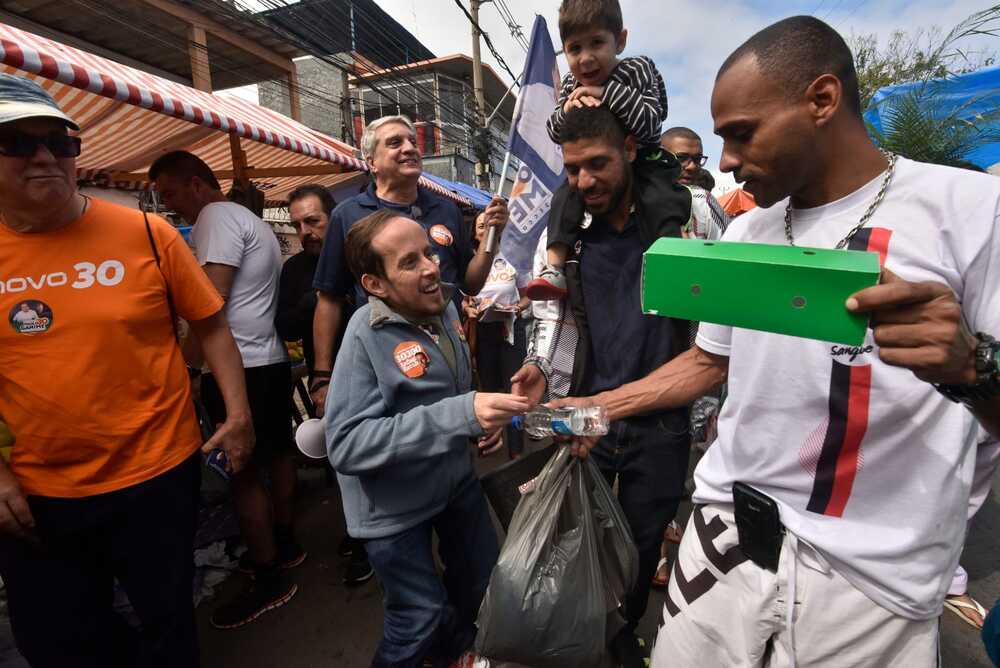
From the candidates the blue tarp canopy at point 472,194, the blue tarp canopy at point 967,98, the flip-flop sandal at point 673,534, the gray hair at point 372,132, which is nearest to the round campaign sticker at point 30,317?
the gray hair at point 372,132

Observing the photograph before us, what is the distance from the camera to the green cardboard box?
2.30ft

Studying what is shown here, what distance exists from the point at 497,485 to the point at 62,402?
4.80 ft

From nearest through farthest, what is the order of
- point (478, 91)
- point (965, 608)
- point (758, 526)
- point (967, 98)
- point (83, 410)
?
point (758, 526) → point (83, 410) → point (965, 608) → point (967, 98) → point (478, 91)

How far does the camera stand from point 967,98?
406 centimetres

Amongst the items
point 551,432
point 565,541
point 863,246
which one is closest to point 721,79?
point 863,246

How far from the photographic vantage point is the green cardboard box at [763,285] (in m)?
0.70

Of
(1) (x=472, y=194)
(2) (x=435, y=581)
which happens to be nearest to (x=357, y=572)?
(2) (x=435, y=581)

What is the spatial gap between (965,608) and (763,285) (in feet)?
9.38

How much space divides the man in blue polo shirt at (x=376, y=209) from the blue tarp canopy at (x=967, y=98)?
3.75 meters

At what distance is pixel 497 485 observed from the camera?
1741mm

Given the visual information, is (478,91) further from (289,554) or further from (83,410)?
(83,410)

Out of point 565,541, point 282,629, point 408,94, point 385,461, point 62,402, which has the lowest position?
point 282,629

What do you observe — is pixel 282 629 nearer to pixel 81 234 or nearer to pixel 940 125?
pixel 81 234

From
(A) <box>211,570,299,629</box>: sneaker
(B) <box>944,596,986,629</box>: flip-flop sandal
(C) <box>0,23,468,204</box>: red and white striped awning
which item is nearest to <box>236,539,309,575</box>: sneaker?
(A) <box>211,570,299,629</box>: sneaker
